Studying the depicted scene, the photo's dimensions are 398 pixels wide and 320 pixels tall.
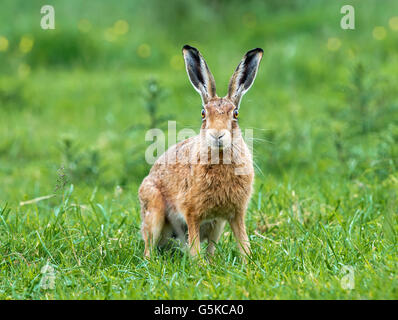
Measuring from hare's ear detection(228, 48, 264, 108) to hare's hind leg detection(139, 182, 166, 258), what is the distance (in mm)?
1009

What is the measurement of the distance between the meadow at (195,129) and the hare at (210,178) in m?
0.23

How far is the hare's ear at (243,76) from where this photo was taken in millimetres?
4570

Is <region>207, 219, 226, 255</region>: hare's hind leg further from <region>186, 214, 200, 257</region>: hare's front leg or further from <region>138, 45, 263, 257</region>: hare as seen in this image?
<region>186, 214, 200, 257</region>: hare's front leg

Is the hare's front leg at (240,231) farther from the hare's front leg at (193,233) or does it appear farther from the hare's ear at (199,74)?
the hare's ear at (199,74)

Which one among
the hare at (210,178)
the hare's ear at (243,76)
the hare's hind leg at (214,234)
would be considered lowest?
the hare's hind leg at (214,234)

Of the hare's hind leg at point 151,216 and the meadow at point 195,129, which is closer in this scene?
the meadow at point 195,129

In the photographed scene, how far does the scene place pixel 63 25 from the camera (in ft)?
39.9

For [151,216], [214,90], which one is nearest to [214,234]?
[151,216]

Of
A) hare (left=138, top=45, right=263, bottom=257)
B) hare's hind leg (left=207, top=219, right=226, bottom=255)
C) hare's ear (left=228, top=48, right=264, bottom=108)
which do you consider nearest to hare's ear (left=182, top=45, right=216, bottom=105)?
hare (left=138, top=45, right=263, bottom=257)

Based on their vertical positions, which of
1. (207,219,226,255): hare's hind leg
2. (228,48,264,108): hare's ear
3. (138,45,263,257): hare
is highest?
(228,48,264,108): hare's ear

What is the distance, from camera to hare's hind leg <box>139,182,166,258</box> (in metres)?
4.73

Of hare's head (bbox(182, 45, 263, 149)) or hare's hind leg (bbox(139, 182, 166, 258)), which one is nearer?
hare's head (bbox(182, 45, 263, 149))

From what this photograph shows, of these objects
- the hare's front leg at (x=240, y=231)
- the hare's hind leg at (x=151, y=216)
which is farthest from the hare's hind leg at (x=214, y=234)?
the hare's hind leg at (x=151, y=216)
